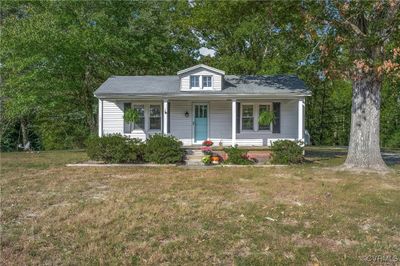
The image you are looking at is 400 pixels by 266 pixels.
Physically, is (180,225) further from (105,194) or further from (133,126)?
(133,126)

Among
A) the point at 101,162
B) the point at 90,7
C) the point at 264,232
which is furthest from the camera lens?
the point at 90,7

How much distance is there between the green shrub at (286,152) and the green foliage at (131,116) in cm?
638

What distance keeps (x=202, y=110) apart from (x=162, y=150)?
437 cm

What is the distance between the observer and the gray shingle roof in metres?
14.7

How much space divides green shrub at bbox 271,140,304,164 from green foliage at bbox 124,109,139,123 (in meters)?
6.38

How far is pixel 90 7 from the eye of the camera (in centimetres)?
2280

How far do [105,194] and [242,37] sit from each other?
72.5 feet

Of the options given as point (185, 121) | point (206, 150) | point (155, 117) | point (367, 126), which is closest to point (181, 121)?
point (185, 121)

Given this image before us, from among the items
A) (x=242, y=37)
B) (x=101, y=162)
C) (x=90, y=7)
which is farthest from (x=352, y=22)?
(x=90, y=7)

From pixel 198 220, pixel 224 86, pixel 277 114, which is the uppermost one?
pixel 224 86

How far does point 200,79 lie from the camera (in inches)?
604

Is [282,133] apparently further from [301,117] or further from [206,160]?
[206,160]

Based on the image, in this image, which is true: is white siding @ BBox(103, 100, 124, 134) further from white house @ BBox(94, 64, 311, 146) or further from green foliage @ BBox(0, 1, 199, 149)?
green foliage @ BBox(0, 1, 199, 149)

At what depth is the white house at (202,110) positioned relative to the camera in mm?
15266
